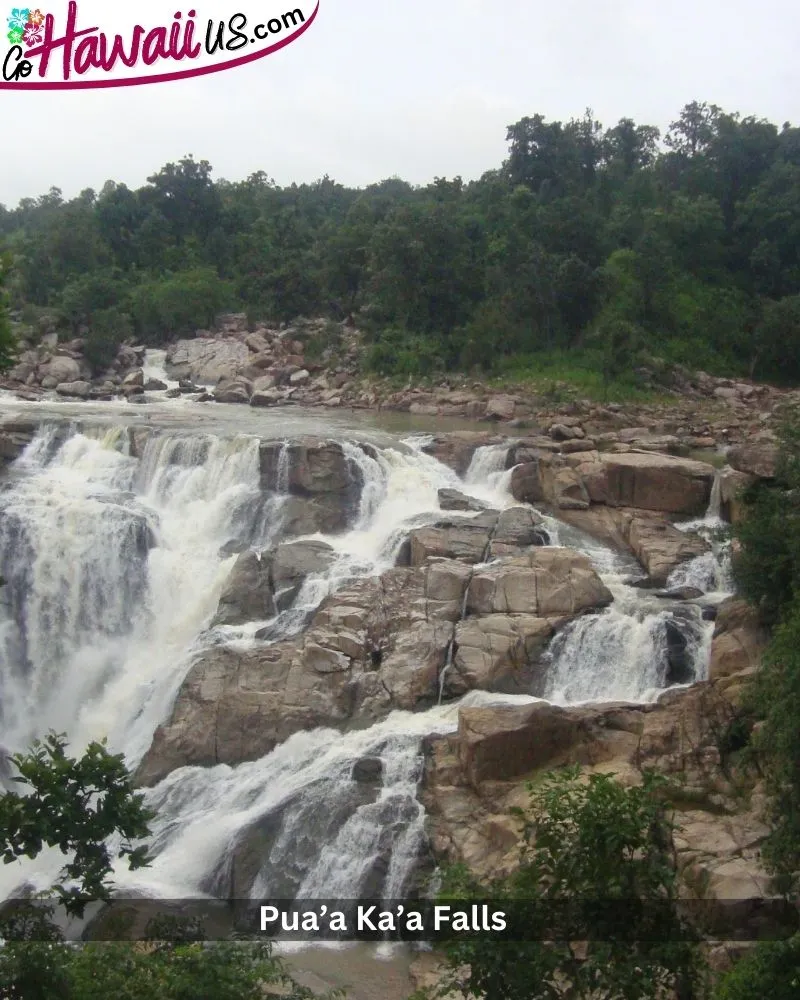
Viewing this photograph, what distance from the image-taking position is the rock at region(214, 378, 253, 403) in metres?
35.2

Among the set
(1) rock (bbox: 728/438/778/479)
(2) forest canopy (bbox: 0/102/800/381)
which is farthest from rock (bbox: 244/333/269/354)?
(1) rock (bbox: 728/438/778/479)

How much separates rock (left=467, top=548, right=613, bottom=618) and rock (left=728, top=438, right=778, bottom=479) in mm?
3190

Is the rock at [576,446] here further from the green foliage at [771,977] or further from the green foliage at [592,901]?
the green foliage at [592,901]

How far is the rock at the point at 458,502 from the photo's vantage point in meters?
21.9

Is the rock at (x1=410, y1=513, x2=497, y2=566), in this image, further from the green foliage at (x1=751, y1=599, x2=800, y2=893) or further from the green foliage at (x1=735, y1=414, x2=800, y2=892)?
the green foliage at (x1=751, y1=599, x2=800, y2=893)

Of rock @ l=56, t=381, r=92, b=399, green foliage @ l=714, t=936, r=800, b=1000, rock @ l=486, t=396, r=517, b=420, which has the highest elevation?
rock @ l=486, t=396, r=517, b=420

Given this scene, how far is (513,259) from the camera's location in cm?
3956

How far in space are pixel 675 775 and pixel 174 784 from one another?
739 cm

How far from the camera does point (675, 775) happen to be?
543 inches

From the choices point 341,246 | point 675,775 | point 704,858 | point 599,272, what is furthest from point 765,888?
point 341,246

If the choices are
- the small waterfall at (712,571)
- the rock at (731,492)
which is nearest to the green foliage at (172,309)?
the rock at (731,492)

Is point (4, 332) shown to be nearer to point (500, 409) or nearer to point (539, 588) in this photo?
point (539, 588)

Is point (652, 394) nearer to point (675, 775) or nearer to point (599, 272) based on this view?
point (599, 272)

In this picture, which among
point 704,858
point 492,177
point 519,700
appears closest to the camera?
point 704,858
